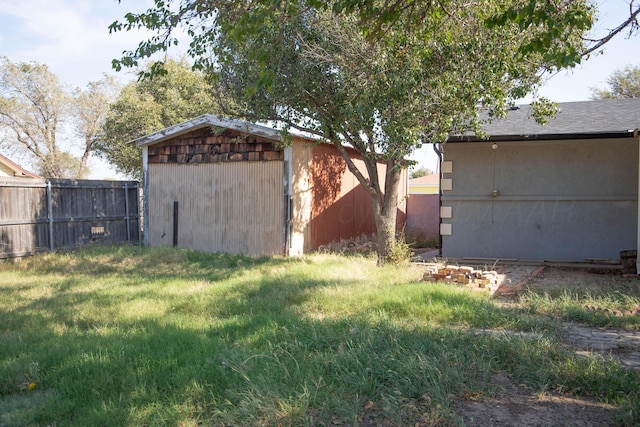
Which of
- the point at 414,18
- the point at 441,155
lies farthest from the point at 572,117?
the point at 414,18

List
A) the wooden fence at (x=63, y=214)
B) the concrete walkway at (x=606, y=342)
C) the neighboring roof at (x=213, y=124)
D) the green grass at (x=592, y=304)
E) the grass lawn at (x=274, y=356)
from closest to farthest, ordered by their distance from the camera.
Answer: the grass lawn at (x=274, y=356)
the concrete walkway at (x=606, y=342)
the green grass at (x=592, y=304)
the wooden fence at (x=63, y=214)
the neighboring roof at (x=213, y=124)

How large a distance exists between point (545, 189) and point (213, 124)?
7781 mm

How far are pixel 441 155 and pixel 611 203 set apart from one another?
3751mm

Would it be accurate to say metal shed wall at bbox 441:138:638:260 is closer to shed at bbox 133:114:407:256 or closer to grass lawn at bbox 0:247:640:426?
shed at bbox 133:114:407:256

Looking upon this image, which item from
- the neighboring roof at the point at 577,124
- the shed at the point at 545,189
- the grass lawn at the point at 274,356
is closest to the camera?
the grass lawn at the point at 274,356

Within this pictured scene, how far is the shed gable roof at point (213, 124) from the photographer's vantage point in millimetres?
12484

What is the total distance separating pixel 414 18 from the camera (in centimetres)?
745

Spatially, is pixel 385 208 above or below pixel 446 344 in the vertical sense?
above

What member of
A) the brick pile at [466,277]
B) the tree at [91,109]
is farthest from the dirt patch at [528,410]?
the tree at [91,109]

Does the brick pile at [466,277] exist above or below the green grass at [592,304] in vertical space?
above

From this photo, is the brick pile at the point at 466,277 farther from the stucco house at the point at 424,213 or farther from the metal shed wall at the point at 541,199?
the stucco house at the point at 424,213

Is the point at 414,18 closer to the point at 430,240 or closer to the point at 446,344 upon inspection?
the point at 446,344

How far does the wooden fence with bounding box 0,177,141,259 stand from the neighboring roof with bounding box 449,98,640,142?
355 inches

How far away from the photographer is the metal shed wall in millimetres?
11492
